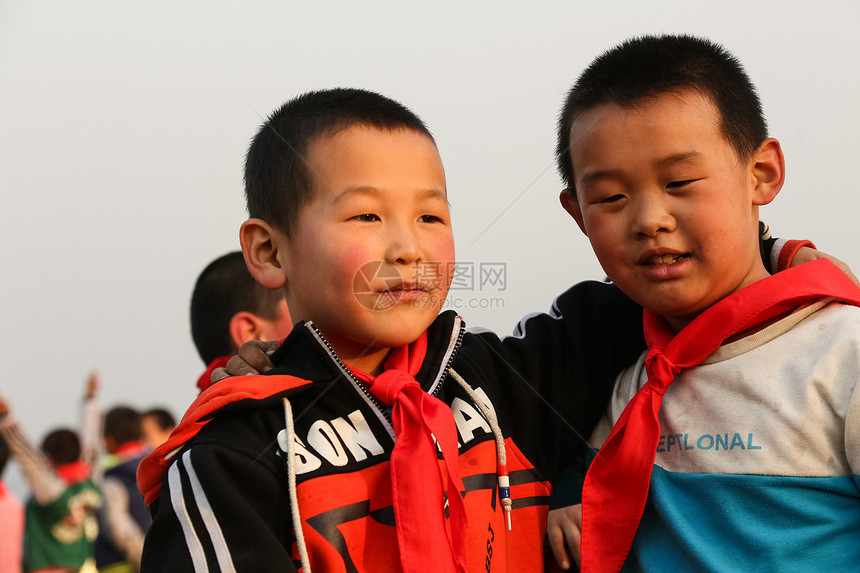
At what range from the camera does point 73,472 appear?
14.9ft

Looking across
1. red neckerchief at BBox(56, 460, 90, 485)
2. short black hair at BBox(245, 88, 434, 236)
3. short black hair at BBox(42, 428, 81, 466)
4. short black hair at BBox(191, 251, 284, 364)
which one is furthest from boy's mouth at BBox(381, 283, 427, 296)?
short black hair at BBox(42, 428, 81, 466)

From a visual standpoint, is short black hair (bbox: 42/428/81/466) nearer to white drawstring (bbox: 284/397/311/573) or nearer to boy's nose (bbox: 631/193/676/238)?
white drawstring (bbox: 284/397/311/573)

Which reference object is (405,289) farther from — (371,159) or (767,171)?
(767,171)

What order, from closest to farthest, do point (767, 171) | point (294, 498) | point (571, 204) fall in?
1. point (294, 498)
2. point (767, 171)
3. point (571, 204)

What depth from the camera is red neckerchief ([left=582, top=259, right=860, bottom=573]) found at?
5.00 feet

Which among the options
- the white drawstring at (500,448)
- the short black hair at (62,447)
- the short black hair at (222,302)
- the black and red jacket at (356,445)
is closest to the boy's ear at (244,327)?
the short black hair at (222,302)

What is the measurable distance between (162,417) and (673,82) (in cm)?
464

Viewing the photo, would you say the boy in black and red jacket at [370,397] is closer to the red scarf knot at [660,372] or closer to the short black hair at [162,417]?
the red scarf knot at [660,372]

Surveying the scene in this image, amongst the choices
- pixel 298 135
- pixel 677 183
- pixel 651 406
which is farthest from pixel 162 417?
pixel 677 183

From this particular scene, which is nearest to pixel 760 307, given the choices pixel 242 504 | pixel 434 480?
pixel 434 480

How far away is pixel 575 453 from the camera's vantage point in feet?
5.83

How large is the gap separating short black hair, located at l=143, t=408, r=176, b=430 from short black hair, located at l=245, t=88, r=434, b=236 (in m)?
3.91

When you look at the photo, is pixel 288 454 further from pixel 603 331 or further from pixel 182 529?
pixel 603 331

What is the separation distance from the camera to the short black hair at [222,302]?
9.48 ft
